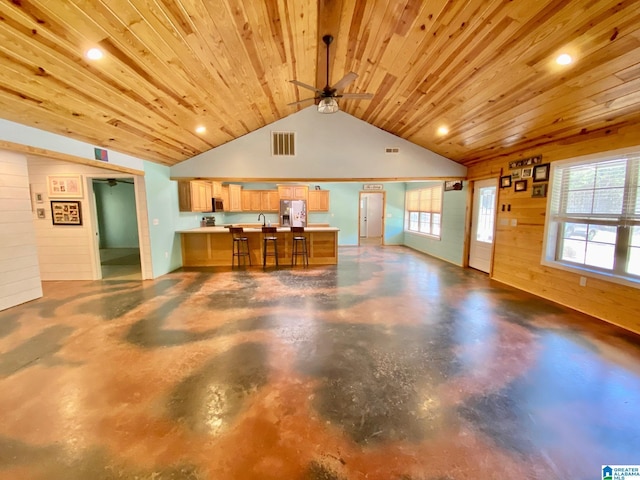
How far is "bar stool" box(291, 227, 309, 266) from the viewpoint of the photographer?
660 cm

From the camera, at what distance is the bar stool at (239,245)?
654 cm

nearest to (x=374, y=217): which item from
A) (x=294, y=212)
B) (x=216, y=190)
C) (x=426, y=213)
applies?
(x=426, y=213)

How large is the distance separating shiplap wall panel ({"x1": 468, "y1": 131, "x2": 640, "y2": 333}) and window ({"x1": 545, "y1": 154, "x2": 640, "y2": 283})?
16cm

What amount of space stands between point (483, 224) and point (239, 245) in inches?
224

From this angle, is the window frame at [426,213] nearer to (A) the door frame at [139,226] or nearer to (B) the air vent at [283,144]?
(B) the air vent at [283,144]

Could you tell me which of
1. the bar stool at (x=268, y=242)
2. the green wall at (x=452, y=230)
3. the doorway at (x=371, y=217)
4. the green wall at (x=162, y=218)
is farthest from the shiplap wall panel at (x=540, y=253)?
the green wall at (x=162, y=218)

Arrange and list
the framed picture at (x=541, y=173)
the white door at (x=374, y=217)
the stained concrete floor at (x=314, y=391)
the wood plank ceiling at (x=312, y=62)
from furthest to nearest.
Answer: the white door at (x=374, y=217)
the framed picture at (x=541, y=173)
the wood plank ceiling at (x=312, y=62)
the stained concrete floor at (x=314, y=391)

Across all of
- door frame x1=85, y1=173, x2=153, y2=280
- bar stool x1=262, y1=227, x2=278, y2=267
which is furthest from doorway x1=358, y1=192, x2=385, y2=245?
door frame x1=85, y1=173, x2=153, y2=280

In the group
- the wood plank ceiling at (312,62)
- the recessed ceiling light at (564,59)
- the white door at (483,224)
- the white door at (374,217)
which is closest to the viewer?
the wood plank ceiling at (312,62)

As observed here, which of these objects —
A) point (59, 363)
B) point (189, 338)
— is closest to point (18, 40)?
point (59, 363)

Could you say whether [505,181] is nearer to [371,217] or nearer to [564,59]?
[564,59]

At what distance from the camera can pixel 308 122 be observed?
6016 mm

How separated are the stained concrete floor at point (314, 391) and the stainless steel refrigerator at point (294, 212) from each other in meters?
5.12

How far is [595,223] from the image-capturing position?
12.1ft
